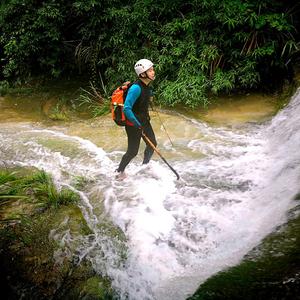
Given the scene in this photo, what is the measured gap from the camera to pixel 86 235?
405 centimetres

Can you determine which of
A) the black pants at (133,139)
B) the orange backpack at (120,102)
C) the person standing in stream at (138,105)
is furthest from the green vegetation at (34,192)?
the orange backpack at (120,102)

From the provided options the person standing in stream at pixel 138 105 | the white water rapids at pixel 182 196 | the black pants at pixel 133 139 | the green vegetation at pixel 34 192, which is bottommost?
the white water rapids at pixel 182 196

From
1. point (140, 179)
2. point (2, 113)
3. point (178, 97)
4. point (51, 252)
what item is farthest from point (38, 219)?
point (2, 113)

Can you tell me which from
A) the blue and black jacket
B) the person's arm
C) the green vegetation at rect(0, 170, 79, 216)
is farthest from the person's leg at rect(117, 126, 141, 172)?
the green vegetation at rect(0, 170, 79, 216)

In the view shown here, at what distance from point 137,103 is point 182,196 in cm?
137

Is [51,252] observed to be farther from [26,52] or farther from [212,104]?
[26,52]

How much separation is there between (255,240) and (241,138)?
9.85ft

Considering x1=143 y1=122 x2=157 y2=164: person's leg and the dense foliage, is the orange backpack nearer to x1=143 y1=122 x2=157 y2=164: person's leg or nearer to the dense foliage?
x1=143 y1=122 x2=157 y2=164: person's leg

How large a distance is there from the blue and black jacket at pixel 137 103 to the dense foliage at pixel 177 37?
8.97ft

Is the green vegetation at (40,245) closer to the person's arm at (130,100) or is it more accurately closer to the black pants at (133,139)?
the black pants at (133,139)

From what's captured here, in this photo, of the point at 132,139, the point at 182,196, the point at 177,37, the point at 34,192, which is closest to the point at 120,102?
the point at 132,139

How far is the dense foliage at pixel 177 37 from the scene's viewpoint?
7234mm

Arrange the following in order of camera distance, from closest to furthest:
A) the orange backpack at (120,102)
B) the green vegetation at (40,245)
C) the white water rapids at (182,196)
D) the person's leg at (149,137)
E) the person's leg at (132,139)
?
the green vegetation at (40,245) < the white water rapids at (182,196) < the orange backpack at (120,102) < the person's leg at (132,139) < the person's leg at (149,137)

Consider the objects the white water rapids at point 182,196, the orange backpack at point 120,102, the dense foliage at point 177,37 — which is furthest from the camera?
the dense foliage at point 177,37
